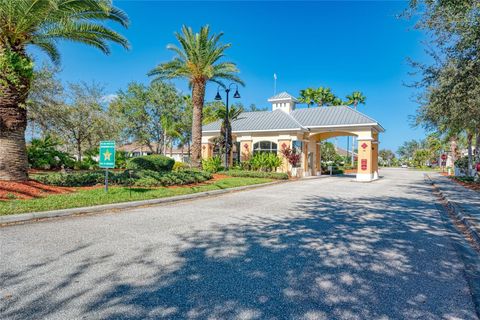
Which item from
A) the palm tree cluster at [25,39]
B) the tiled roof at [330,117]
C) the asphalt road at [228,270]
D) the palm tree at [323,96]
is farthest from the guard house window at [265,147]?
the palm tree at [323,96]

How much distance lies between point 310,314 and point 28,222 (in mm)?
7121

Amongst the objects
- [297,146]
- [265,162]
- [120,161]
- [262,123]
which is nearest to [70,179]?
[120,161]

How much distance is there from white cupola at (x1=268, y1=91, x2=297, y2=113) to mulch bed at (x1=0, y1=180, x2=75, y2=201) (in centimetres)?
2446

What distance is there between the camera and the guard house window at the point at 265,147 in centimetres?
2730

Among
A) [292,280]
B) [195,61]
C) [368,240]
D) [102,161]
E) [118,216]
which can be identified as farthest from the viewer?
[195,61]

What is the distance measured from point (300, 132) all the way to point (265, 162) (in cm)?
457

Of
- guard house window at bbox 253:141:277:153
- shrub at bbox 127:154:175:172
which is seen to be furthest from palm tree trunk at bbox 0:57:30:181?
guard house window at bbox 253:141:277:153

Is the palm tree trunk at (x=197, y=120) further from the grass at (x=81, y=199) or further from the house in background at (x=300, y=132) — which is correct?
the house in background at (x=300, y=132)

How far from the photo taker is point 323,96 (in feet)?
158

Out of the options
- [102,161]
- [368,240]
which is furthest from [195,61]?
[368,240]

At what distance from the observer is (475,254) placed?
5391 mm

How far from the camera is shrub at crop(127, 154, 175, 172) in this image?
17.9 m

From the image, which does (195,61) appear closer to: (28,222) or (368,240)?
(28,222)

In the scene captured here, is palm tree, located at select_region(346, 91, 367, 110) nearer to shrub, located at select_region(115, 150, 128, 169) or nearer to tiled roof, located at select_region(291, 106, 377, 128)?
tiled roof, located at select_region(291, 106, 377, 128)
